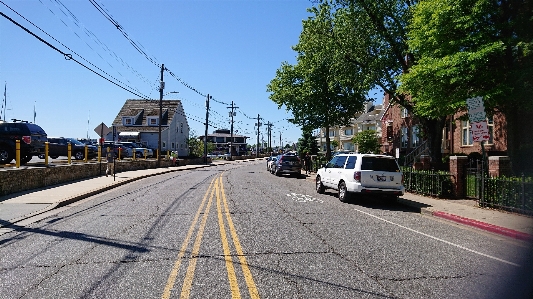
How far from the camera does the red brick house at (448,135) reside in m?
24.2

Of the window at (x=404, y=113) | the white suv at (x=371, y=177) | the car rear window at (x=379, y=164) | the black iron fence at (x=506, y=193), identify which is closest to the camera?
the black iron fence at (x=506, y=193)

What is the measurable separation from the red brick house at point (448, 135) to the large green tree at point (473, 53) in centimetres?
307

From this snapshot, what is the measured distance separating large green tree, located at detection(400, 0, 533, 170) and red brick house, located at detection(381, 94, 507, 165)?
307 cm

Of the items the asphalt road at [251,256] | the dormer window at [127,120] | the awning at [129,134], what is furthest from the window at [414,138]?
the dormer window at [127,120]

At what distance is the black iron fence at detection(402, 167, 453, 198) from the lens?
14.7 m

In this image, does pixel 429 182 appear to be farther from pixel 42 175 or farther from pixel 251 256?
pixel 42 175

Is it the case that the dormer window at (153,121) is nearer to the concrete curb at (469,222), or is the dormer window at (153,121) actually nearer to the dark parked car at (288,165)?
the dark parked car at (288,165)

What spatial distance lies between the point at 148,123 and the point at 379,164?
5574 cm

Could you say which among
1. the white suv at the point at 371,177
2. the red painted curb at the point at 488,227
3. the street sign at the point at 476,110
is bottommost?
the red painted curb at the point at 488,227

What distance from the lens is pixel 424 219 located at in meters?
10.9

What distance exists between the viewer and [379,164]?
13828 mm

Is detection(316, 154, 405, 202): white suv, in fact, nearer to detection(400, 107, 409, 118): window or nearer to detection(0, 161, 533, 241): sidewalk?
detection(0, 161, 533, 241): sidewalk

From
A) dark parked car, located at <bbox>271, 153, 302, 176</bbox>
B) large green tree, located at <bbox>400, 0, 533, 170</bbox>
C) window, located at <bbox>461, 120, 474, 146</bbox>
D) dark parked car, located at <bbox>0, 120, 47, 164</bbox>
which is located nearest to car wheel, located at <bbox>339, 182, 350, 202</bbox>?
large green tree, located at <bbox>400, 0, 533, 170</bbox>

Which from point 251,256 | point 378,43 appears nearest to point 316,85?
point 378,43
